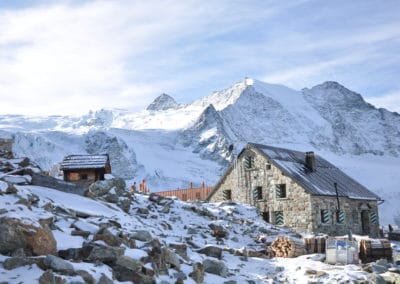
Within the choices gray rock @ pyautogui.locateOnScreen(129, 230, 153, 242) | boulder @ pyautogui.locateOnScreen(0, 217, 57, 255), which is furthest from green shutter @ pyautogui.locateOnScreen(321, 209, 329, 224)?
boulder @ pyautogui.locateOnScreen(0, 217, 57, 255)

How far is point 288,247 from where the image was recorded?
22.8 m

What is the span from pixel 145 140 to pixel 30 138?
3708 cm

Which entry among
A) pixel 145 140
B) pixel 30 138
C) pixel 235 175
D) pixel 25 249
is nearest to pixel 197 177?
pixel 145 140

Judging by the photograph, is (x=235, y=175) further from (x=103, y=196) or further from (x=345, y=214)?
(x=103, y=196)

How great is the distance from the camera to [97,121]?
609ft

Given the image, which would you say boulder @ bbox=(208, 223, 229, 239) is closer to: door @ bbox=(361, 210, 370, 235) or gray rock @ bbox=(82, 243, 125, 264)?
gray rock @ bbox=(82, 243, 125, 264)

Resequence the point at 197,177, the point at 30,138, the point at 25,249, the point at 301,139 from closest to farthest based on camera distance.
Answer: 1. the point at 25,249
2. the point at 30,138
3. the point at 197,177
4. the point at 301,139

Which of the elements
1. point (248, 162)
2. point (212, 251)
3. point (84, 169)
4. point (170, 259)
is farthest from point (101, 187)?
point (248, 162)

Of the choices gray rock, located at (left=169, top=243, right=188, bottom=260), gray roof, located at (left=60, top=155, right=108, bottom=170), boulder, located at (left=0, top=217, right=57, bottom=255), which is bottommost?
gray rock, located at (left=169, top=243, right=188, bottom=260)

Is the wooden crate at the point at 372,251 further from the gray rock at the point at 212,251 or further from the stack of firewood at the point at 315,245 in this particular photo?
the gray rock at the point at 212,251

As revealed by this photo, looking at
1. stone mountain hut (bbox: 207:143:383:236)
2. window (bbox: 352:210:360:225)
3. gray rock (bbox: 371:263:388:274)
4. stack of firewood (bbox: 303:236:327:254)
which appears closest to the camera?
gray rock (bbox: 371:263:388:274)

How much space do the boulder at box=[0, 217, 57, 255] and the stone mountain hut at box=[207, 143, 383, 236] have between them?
26.9 metres

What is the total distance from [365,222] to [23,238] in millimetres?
34481

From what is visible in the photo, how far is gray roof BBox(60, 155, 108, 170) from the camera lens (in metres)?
29.6
